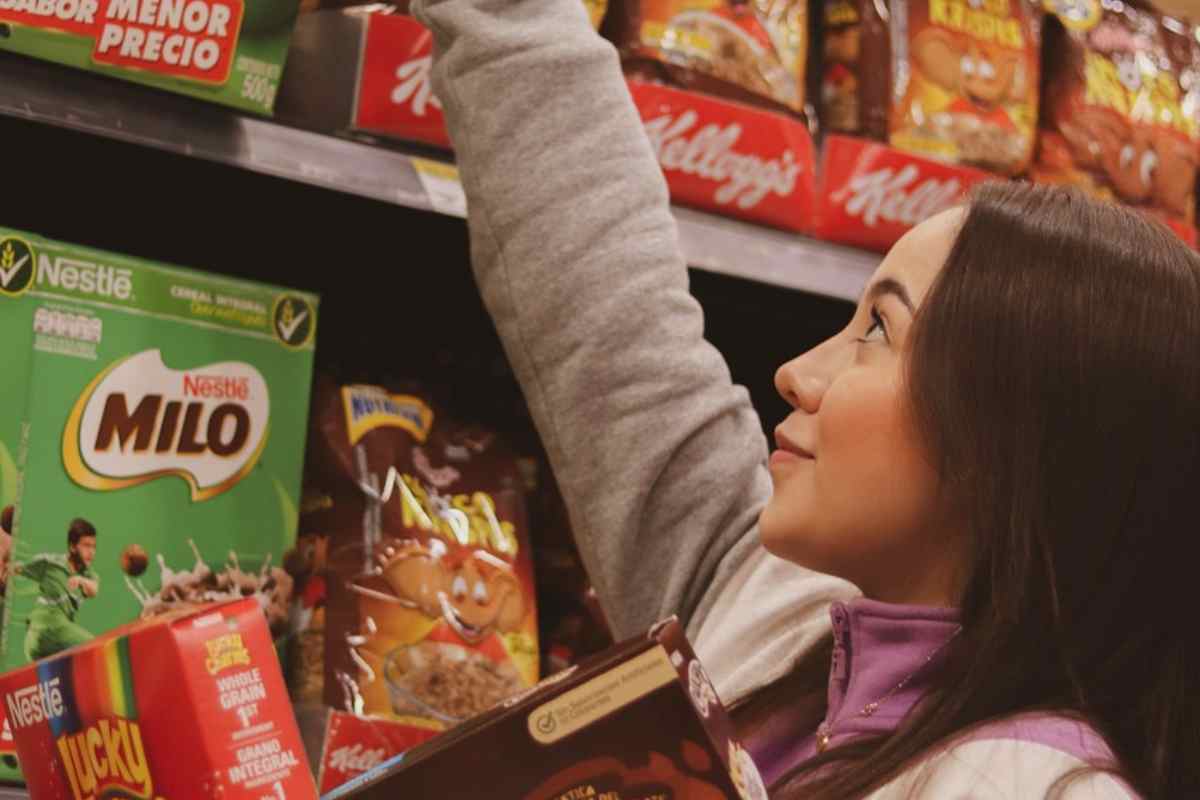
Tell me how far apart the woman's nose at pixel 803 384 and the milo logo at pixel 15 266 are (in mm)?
559

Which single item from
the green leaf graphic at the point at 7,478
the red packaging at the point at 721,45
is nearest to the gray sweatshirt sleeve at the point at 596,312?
the red packaging at the point at 721,45

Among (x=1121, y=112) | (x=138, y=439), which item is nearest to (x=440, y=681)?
(x=138, y=439)

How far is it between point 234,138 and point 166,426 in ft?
0.75

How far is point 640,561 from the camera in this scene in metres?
1.32

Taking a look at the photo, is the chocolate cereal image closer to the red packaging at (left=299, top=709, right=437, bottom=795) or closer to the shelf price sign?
the red packaging at (left=299, top=709, right=437, bottom=795)

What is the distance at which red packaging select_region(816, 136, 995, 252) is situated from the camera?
1696 mm

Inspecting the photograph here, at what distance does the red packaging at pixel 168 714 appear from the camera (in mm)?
846

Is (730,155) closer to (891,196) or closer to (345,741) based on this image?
(891,196)

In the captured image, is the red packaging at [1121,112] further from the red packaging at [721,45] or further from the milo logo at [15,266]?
the milo logo at [15,266]

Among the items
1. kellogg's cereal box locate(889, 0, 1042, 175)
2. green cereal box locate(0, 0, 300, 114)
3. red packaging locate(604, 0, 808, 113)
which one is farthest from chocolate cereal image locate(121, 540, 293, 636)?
kellogg's cereal box locate(889, 0, 1042, 175)

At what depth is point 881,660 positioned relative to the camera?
1.04m

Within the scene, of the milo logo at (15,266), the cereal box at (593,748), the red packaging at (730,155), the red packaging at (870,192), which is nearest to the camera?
the cereal box at (593,748)

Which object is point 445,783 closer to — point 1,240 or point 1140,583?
point 1140,583

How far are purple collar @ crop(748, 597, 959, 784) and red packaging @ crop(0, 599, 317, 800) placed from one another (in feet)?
1.15
